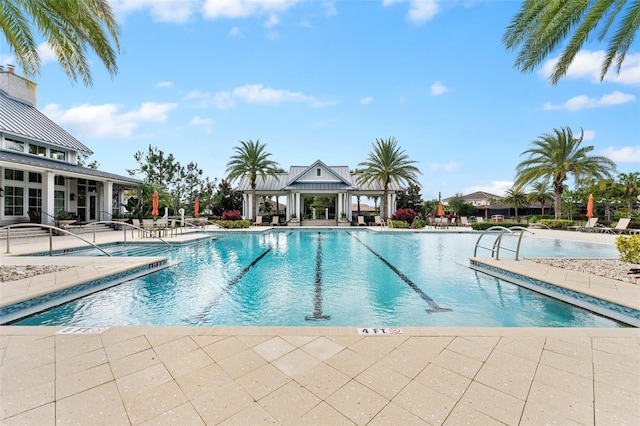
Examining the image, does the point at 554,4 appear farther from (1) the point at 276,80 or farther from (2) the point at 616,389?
(1) the point at 276,80

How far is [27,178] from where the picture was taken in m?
16.8

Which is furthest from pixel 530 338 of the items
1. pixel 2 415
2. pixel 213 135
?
pixel 213 135

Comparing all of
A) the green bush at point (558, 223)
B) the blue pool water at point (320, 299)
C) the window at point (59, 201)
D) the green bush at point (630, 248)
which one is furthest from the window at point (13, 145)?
the green bush at point (558, 223)

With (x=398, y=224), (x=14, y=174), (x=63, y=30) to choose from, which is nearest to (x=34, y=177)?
(x=14, y=174)

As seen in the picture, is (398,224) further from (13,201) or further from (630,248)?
(13,201)

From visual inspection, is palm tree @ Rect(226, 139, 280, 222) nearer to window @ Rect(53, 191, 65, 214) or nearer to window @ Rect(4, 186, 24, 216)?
window @ Rect(53, 191, 65, 214)

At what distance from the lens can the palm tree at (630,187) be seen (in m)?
34.0

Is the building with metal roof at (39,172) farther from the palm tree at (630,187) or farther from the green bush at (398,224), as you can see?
the palm tree at (630,187)

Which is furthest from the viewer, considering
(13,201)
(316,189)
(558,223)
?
(316,189)

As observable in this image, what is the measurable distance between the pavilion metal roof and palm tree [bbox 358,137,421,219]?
23.6 m

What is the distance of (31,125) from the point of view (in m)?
18.6

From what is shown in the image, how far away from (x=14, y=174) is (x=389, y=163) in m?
26.9

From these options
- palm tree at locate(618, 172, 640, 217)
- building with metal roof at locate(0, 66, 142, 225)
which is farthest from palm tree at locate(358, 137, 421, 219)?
palm tree at locate(618, 172, 640, 217)

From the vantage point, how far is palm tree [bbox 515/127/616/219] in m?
22.2
